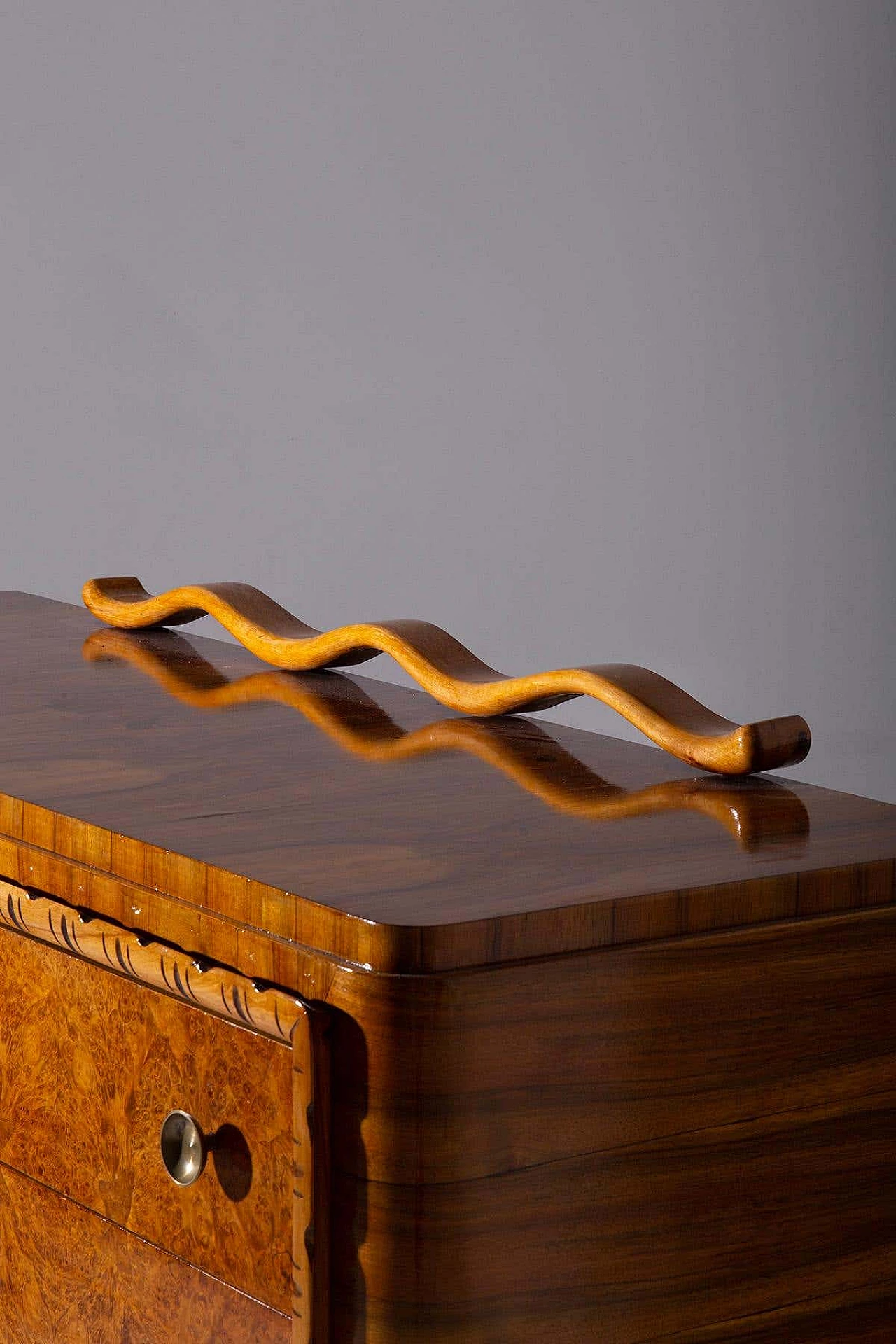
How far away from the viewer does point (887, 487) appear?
4766 mm

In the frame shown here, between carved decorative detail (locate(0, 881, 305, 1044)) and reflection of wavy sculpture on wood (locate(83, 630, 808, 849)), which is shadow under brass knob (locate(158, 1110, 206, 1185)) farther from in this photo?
reflection of wavy sculpture on wood (locate(83, 630, 808, 849))

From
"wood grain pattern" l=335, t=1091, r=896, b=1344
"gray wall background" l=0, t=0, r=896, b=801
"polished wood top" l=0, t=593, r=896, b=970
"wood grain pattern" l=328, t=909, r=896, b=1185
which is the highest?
"gray wall background" l=0, t=0, r=896, b=801

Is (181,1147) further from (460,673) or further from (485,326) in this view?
(485,326)

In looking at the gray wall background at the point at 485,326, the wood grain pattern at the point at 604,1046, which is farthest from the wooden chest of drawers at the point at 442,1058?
the gray wall background at the point at 485,326

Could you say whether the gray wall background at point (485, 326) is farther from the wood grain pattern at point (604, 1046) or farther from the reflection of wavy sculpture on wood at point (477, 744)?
the wood grain pattern at point (604, 1046)

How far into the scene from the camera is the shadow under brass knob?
679 millimetres

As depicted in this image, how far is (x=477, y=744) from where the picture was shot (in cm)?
95

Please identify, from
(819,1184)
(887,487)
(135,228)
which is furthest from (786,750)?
(887,487)

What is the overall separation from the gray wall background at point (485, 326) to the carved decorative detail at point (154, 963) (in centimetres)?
273

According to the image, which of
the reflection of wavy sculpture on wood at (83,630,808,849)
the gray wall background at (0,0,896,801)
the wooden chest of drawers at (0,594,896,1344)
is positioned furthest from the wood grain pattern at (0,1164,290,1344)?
the gray wall background at (0,0,896,801)

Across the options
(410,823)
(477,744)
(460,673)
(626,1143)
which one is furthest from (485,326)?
(626,1143)

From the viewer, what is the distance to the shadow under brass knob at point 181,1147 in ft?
2.23

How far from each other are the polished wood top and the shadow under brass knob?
86mm

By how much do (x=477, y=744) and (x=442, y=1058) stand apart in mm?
367
